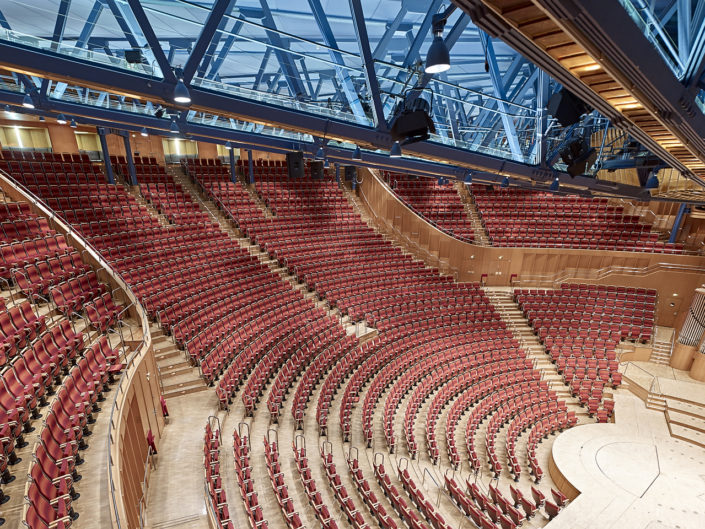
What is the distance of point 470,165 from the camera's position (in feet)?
18.0

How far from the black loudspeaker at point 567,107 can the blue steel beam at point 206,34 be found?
3740 mm

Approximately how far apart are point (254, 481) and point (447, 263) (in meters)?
9.96

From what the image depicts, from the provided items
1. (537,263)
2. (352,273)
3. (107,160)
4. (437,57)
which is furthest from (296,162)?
(537,263)

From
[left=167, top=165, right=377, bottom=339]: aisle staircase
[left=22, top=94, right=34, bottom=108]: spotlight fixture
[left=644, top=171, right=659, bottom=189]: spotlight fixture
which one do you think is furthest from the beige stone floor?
[left=644, top=171, right=659, bottom=189]: spotlight fixture

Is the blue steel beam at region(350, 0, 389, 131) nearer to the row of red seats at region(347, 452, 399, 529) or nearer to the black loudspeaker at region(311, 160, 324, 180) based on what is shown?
the row of red seats at region(347, 452, 399, 529)

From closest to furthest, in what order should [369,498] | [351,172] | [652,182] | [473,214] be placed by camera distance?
[369,498], [652,182], [351,172], [473,214]

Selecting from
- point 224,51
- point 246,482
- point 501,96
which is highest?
point 224,51

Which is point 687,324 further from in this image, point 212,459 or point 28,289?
point 28,289

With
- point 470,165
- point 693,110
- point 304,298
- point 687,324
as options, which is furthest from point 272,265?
point 687,324

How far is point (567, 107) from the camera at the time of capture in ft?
14.6

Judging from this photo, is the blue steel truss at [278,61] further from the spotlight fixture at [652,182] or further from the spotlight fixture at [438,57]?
the spotlight fixture at [652,182]

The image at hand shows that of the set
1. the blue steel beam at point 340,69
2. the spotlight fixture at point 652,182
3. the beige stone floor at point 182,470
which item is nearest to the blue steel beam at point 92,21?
the blue steel beam at point 340,69

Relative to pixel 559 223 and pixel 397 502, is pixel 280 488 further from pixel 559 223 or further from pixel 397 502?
pixel 559 223

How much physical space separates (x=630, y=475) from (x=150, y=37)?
913 cm
